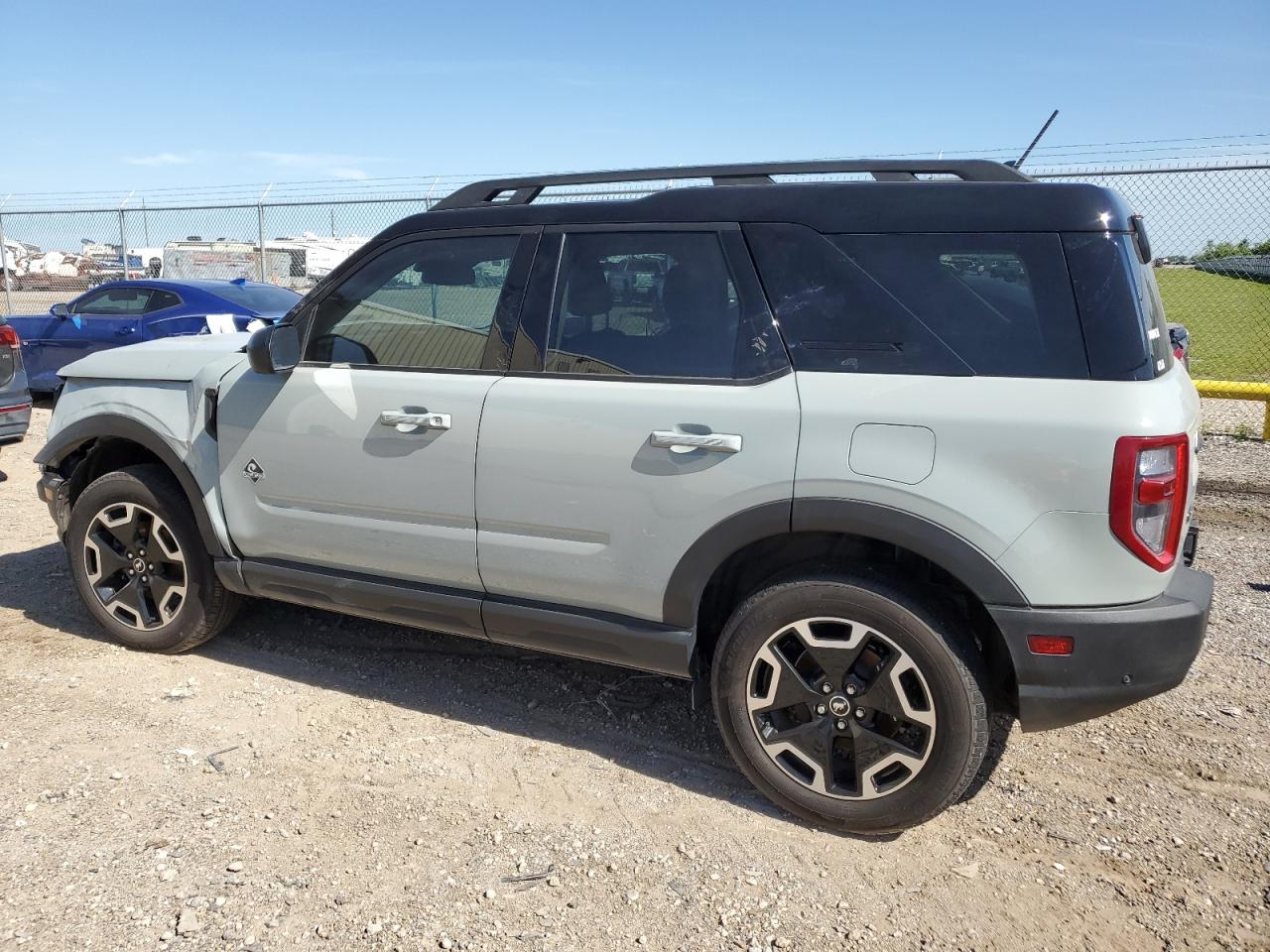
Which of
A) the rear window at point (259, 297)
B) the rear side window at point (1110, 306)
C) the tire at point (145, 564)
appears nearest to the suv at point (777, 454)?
the rear side window at point (1110, 306)

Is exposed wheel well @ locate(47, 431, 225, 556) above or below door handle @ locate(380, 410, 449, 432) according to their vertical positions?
below

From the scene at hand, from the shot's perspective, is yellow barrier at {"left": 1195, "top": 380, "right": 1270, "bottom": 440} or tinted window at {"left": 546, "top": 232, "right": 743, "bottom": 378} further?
yellow barrier at {"left": 1195, "top": 380, "right": 1270, "bottom": 440}

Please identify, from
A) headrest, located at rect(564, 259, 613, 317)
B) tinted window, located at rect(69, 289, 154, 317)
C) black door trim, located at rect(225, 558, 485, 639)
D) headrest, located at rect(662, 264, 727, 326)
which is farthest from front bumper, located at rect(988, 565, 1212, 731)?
tinted window, located at rect(69, 289, 154, 317)

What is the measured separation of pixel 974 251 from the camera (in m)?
2.85

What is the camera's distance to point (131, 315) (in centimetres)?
1021

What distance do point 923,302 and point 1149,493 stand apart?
81 centimetres

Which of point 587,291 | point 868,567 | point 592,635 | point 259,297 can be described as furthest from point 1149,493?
point 259,297

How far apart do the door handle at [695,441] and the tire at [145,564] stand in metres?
2.25

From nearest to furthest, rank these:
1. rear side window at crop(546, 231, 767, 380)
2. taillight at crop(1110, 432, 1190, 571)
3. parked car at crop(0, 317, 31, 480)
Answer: taillight at crop(1110, 432, 1190, 571) → rear side window at crop(546, 231, 767, 380) → parked car at crop(0, 317, 31, 480)

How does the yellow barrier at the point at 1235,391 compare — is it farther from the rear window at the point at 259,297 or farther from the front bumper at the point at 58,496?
the rear window at the point at 259,297

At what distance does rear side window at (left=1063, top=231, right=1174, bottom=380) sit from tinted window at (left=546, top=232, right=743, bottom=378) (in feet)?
3.26

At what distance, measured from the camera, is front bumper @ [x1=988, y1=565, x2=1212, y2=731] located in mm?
2750

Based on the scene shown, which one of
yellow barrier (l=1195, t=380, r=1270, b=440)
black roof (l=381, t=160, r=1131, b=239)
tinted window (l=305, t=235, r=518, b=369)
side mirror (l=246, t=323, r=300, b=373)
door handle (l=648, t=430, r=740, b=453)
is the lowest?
yellow barrier (l=1195, t=380, r=1270, b=440)

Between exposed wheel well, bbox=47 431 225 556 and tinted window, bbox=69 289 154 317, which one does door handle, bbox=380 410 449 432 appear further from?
tinted window, bbox=69 289 154 317
